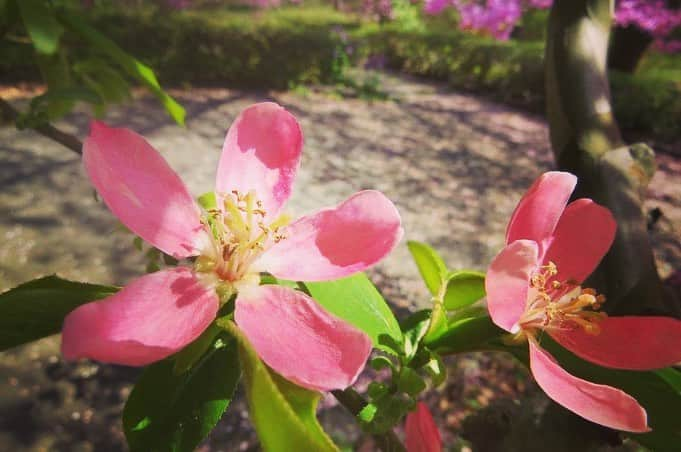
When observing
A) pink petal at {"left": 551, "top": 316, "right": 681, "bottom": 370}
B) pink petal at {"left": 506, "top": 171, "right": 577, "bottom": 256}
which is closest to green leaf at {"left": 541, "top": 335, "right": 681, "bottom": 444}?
pink petal at {"left": 551, "top": 316, "right": 681, "bottom": 370}

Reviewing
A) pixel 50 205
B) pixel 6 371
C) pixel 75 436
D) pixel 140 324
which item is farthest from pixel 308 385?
pixel 50 205

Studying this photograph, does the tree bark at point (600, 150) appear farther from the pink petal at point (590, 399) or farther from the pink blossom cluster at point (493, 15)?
the pink blossom cluster at point (493, 15)

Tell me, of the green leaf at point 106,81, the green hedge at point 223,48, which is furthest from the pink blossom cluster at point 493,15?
the green leaf at point 106,81

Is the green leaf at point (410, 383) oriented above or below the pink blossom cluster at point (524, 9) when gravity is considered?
above

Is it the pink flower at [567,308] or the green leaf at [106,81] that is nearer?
the pink flower at [567,308]

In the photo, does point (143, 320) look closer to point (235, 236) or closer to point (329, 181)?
point (235, 236)

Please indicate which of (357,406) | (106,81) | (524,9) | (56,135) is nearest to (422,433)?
(357,406)

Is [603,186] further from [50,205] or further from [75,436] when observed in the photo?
[50,205]
